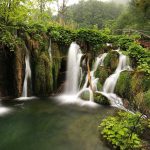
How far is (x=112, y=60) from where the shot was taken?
11.8m

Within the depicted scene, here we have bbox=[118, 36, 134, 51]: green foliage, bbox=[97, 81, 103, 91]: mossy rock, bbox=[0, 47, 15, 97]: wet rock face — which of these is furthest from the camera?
bbox=[118, 36, 134, 51]: green foliage

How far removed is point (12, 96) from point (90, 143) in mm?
5622

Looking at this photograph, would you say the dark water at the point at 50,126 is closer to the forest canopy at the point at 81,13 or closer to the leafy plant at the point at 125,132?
the leafy plant at the point at 125,132

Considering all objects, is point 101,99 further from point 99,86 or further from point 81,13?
point 81,13

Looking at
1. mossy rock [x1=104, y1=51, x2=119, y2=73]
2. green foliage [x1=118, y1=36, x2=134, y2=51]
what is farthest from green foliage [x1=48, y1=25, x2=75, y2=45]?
green foliage [x1=118, y1=36, x2=134, y2=51]

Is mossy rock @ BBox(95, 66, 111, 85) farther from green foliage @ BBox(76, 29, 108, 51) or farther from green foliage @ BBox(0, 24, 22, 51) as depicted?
green foliage @ BBox(0, 24, 22, 51)

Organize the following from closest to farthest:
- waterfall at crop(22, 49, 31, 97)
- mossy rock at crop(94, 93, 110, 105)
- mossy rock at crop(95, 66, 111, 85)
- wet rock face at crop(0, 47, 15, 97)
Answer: mossy rock at crop(94, 93, 110, 105) < wet rock face at crop(0, 47, 15, 97) < waterfall at crop(22, 49, 31, 97) < mossy rock at crop(95, 66, 111, 85)

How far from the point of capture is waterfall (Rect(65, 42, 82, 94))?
12.2 meters

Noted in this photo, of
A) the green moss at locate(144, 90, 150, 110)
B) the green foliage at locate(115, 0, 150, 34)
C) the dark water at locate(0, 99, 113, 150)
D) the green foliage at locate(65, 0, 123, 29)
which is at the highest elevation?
the green foliage at locate(65, 0, 123, 29)

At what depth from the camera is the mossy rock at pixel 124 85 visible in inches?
406

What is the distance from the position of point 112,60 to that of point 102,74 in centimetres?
96

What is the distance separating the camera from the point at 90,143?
6414 mm

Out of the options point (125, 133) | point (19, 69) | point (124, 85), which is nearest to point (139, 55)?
point (124, 85)

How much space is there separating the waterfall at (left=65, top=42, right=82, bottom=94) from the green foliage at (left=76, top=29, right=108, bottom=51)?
83 centimetres
